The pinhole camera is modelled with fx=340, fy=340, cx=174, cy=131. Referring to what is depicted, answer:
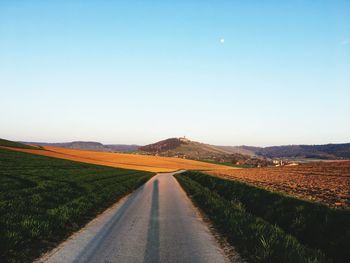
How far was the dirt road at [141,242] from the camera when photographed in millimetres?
7957

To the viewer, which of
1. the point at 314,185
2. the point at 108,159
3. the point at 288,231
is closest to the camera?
the point at 288,231

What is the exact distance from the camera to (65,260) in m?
7.60

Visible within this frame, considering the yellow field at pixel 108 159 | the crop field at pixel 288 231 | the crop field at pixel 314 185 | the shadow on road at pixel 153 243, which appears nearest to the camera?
A: the shadow on road at pixel 153 243

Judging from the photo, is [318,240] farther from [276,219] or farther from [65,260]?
[65,260]

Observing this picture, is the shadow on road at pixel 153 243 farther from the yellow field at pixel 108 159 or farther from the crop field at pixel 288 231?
the yellow field at pixel 108 159

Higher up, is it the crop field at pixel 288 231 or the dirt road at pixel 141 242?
the crop field at pixel 288 231

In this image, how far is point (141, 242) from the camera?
9492 millimetres

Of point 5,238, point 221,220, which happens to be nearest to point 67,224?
point 5,238

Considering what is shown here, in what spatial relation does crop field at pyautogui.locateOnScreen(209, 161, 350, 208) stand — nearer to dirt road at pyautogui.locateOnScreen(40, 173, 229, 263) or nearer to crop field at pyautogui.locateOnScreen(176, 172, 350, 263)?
crop field at pyautogui.locateOnScreen(176, 172, 350, 263)

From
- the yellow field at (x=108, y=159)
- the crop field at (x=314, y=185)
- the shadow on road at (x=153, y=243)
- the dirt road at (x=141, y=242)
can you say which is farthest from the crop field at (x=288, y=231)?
the yellow field at (x=108, y=159)

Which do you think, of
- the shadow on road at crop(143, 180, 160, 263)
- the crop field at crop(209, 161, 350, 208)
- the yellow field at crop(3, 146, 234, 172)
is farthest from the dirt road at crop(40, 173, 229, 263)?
the yellow field at crop(3, 146, 234, 172)

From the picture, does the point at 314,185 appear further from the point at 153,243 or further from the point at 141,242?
the point at 141,242

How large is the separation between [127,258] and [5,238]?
10.6ft

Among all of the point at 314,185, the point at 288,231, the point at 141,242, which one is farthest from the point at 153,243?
the point at 314,185
